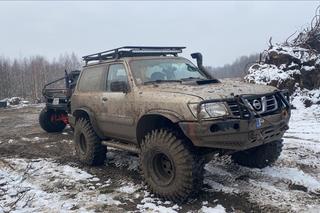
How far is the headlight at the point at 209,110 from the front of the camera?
15.0 feet

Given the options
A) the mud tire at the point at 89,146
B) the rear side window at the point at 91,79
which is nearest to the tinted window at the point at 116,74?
the rear side window at the point at 91,79

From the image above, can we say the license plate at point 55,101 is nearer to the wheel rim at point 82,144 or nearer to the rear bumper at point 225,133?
the wheel rim at point 82,144

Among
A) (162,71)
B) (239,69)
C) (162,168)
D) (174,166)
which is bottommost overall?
(162,168)

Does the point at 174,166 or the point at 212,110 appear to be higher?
the point at 212,110

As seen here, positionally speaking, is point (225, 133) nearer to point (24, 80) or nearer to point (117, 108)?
point (117, 108)

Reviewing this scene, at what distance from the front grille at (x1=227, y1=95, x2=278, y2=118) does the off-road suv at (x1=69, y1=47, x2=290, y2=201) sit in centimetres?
1

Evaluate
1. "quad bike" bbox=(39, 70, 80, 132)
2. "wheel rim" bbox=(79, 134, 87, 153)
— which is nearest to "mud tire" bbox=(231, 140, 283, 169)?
"wheel rim" bbox=(79, 134, 87, 153)

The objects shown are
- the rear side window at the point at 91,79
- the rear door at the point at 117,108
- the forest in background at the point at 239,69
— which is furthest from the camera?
the forest in background at the point at 239,69

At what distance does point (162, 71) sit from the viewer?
6.18m

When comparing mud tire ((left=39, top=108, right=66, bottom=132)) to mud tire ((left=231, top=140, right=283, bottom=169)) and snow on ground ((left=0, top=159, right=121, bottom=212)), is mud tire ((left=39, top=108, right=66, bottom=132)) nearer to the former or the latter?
snow on ground ((left=0, top=159, right=121, bottom=212))

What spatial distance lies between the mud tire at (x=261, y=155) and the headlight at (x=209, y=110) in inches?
70.2

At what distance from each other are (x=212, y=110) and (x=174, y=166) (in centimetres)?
95

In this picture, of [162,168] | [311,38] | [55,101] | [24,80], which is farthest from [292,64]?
[24,80]

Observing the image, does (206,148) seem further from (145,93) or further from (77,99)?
(77,99)
